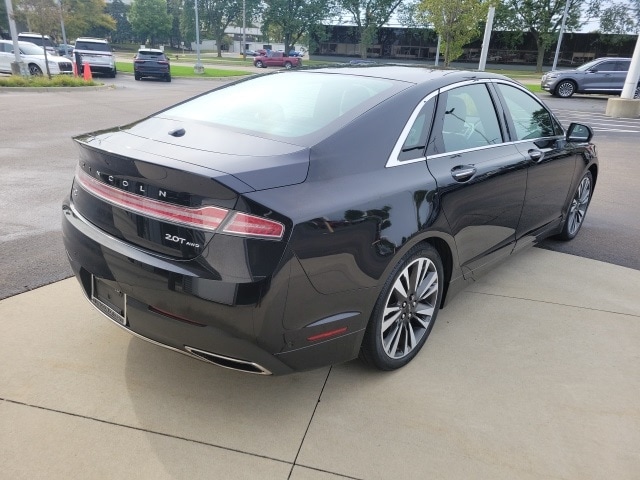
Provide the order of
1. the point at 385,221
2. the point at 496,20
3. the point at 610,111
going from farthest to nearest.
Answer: the point at 496,20, the point at 610,111, the point at 385,221

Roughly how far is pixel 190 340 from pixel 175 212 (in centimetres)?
56

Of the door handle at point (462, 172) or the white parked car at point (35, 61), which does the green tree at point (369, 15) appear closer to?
the white parked car at point (35, 61)

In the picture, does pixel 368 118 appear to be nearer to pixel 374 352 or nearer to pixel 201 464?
pixel 374 352

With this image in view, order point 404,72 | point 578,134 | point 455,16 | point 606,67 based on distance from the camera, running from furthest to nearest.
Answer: point 606,67, point 455,16, point 578,134, point 404,72

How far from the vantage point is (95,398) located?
2.55 m

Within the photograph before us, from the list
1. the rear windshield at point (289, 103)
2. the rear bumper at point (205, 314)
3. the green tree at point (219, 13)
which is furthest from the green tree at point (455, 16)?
the green tree at point (219, 13)

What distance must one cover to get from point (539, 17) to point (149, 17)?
5757cm

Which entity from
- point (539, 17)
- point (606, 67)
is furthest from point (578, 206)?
point (539, 17)

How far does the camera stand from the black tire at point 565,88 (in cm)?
2228

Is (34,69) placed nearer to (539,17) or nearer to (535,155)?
(535,155)

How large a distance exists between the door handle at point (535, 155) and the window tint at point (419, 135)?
3.90ft

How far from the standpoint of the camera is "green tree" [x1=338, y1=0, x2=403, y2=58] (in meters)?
56.8

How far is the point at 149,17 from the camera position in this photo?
78062 millimetres

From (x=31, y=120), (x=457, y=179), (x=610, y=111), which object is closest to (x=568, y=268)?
(x=457, y=179)
